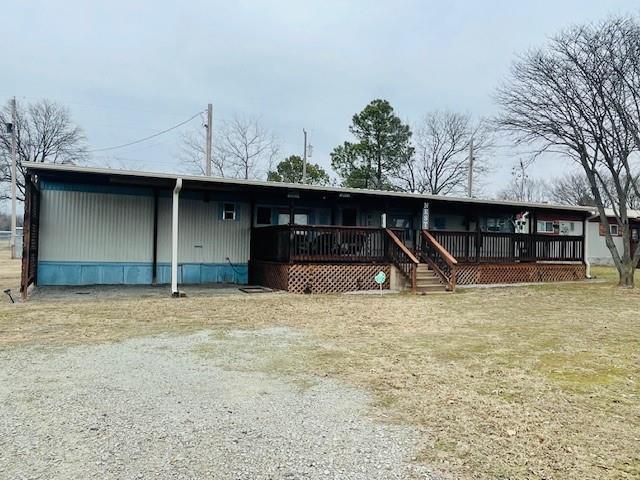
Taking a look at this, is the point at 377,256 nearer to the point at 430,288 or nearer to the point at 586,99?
the point at 430,288

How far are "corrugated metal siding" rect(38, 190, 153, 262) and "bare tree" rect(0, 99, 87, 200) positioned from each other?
22.8 m

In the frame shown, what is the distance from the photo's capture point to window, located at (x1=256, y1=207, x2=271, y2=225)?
47.0ft

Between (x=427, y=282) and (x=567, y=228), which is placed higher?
(x=567, y=228)

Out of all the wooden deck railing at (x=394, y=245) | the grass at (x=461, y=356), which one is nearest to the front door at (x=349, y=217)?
the wooden deck railing at (x=394, y=245)

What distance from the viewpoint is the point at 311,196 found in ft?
46.0

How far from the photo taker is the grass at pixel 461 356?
3018 millimetres

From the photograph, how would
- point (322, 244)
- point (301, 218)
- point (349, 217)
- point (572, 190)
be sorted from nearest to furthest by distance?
point (322, 244)
point (301, 218)
point (349, 217)
point (572, 190)

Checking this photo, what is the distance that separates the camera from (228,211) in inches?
549

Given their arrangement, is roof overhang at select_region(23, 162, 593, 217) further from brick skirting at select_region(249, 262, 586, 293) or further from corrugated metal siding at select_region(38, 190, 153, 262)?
brick skirting at select_region(249, 262, 586, 293)

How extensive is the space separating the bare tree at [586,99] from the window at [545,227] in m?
7.24

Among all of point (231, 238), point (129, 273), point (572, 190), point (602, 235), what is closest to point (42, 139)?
point (129, 273)

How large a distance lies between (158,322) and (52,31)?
13.7m

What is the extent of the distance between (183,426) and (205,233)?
10729mm

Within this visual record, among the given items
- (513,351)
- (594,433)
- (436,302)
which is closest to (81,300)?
(436,302)
